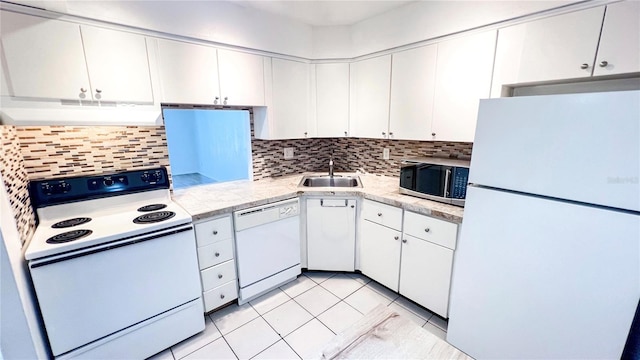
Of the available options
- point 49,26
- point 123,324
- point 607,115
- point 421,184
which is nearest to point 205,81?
point 49,26

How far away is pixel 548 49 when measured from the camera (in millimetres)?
1509

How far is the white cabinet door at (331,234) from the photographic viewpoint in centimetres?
231

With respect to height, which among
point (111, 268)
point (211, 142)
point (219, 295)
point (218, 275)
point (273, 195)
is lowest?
point (219, 295)

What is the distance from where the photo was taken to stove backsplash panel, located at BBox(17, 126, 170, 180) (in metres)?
1.63

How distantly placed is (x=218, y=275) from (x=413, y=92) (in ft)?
6.88

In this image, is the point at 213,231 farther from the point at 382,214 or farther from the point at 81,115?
the point at 382,214

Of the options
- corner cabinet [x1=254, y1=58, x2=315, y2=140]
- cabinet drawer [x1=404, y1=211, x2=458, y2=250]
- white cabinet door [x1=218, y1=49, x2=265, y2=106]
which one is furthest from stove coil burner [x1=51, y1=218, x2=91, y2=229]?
cabinet drawer [x1=404, y1=211, x2=458, y2=250]

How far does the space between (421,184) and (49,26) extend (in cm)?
246

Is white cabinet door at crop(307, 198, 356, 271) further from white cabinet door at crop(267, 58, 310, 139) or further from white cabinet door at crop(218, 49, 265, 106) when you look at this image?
white cabinet door at crop(218, 49, 265, 106)

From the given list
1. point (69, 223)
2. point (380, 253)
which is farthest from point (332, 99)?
point (69, 223)

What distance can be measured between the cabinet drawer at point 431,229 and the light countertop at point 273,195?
0.05m

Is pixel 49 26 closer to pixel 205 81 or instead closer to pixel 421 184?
pixel 205 81

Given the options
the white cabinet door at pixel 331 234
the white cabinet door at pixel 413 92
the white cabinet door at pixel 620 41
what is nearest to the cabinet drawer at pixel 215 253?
the white cabinet door at pixel 331 234

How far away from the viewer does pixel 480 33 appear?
1.74 meters
